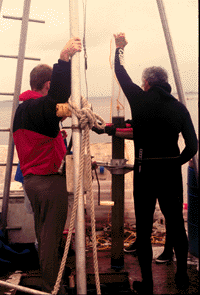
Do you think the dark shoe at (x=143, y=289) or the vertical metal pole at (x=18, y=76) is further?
the vertical metal pole at (x=18, y=76)

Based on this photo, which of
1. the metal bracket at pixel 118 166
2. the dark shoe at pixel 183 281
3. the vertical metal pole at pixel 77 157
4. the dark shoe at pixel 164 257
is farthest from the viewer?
the dark shoe at pixel 164 257

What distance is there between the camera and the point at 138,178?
2.24 meters

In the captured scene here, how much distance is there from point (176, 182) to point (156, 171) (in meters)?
0.18

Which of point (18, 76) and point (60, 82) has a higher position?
point (18, 76)

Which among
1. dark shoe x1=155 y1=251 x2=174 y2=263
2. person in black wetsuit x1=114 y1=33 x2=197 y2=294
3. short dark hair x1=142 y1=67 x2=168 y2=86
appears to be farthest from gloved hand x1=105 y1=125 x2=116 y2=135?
dark shoe x1=155 y1=251 x2=174 y2=263

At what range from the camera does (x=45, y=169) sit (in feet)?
6.30

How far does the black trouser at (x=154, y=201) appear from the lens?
2182 millimetres

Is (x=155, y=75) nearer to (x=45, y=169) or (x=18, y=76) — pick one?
(x=45, y=169)

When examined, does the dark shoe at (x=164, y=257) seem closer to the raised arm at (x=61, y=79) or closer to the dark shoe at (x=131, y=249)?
the dark shoe at (x=131, y=249)

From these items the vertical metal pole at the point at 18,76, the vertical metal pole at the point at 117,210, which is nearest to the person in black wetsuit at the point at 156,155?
the vertical metal pole at the point at 117,210

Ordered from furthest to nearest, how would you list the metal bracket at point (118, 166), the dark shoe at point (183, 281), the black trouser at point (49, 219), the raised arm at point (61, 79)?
1. the metal bracket at point (118, 166)
2. the dark shoe at point (183, 281)
3. the black trouser at point (49, 219)
4. the raised arm at point (61, 79)

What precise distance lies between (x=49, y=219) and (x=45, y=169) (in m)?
0.30

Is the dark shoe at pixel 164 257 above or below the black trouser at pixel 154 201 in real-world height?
below

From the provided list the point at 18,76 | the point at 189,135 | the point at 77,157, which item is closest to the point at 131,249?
the point at 189,135
